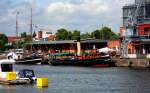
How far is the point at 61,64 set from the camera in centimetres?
17975

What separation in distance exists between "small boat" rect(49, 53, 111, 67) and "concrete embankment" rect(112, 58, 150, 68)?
3330mm

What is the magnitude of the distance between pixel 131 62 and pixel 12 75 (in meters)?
77.6

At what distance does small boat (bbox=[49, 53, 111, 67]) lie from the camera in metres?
163

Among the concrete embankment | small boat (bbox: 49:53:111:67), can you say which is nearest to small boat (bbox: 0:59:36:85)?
the concrete embankment

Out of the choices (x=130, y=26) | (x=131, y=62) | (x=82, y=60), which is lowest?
(x=131, y=62)

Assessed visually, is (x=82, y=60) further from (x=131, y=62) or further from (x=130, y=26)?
(x=130, y=26)

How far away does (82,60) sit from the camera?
169125 mm

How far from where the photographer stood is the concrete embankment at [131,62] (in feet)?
508

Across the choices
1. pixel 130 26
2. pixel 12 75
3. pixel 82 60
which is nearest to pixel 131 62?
pixel 82 60

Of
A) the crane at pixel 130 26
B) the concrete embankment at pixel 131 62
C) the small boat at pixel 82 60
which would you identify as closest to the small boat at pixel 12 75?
the concrete embankment at pixel 131 62

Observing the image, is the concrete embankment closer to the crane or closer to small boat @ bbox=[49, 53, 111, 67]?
small boat @ bbox=[49, 53, 111, 67]

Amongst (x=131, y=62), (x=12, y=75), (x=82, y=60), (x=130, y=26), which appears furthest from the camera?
(x=130, y=26)

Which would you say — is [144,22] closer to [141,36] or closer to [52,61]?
[141,36]

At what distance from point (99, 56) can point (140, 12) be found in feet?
110
